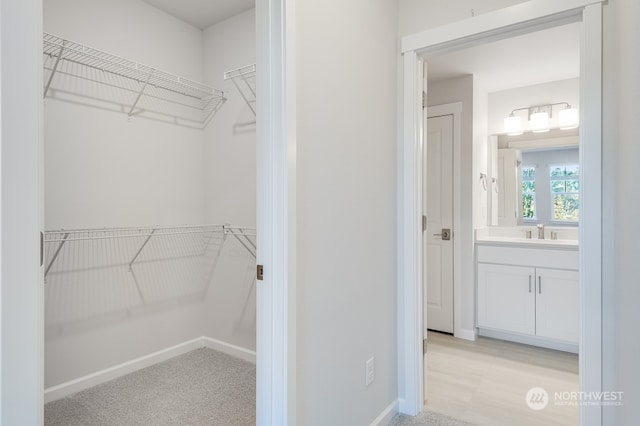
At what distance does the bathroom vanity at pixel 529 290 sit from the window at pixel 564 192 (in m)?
0.17

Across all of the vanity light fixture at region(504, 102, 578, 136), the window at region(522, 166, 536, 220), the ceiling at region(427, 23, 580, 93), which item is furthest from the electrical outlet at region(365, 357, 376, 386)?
the vanity light fixture at region(504, 102, 578, 136)

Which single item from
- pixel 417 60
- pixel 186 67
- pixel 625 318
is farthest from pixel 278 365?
pixel 186 67

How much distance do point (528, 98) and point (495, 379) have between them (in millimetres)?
2689

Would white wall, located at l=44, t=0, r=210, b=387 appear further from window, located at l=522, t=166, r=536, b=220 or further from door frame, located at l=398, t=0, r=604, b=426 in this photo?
window, located at l=522, t=166, r=536, b=220

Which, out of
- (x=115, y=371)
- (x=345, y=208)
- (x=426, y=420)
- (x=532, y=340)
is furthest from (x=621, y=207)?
(x=115, y=371)

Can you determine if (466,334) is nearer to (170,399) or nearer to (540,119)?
(540,119)

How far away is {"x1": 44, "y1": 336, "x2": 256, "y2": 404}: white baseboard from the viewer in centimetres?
220

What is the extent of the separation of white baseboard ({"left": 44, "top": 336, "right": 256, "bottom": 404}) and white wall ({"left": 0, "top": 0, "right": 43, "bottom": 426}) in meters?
1.82

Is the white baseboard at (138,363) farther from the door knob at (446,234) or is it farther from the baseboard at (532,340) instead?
the baseboard at (532,340)

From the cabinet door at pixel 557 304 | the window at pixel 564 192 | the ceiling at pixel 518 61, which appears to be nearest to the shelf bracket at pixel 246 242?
the ceiling at pixel 518 61

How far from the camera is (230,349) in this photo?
2.85 m

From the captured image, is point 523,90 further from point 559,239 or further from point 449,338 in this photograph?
point 449,338

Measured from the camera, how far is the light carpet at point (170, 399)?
200 cm

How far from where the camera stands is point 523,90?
367 centimetres
